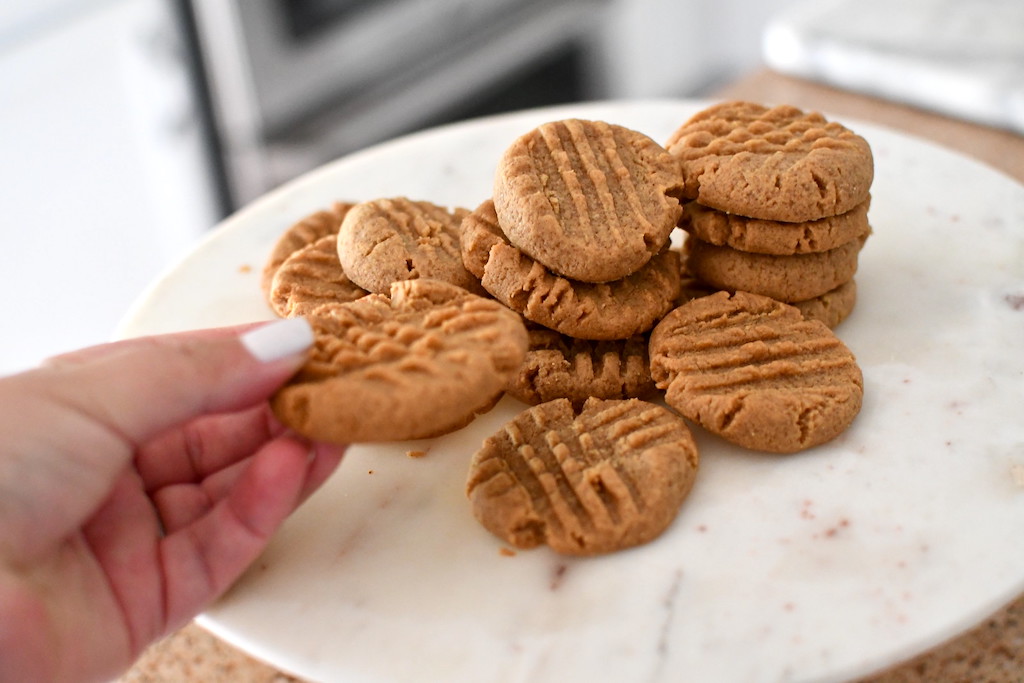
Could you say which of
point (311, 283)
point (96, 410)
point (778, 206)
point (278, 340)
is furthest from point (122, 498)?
point (778, 206)

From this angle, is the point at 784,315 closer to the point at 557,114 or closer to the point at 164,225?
the point at 557,114

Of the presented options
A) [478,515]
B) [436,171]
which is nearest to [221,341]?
[478,515]

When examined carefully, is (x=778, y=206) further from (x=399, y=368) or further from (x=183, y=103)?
(x=183, y=103)

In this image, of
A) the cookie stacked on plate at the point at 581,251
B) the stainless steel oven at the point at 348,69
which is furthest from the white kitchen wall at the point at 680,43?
the cookie stacked on plate at the point at 581,251

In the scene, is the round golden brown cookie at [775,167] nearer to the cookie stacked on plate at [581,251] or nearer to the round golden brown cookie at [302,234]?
the cookie stacked on plate at [581,251]

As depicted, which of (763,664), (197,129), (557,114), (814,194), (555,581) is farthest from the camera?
(197,129)

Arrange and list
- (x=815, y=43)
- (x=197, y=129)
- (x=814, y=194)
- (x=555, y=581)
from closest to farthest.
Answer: (x=555, y=581) < (x=814, y=194) < (x=815, y=43) < (x=197, y=129)
